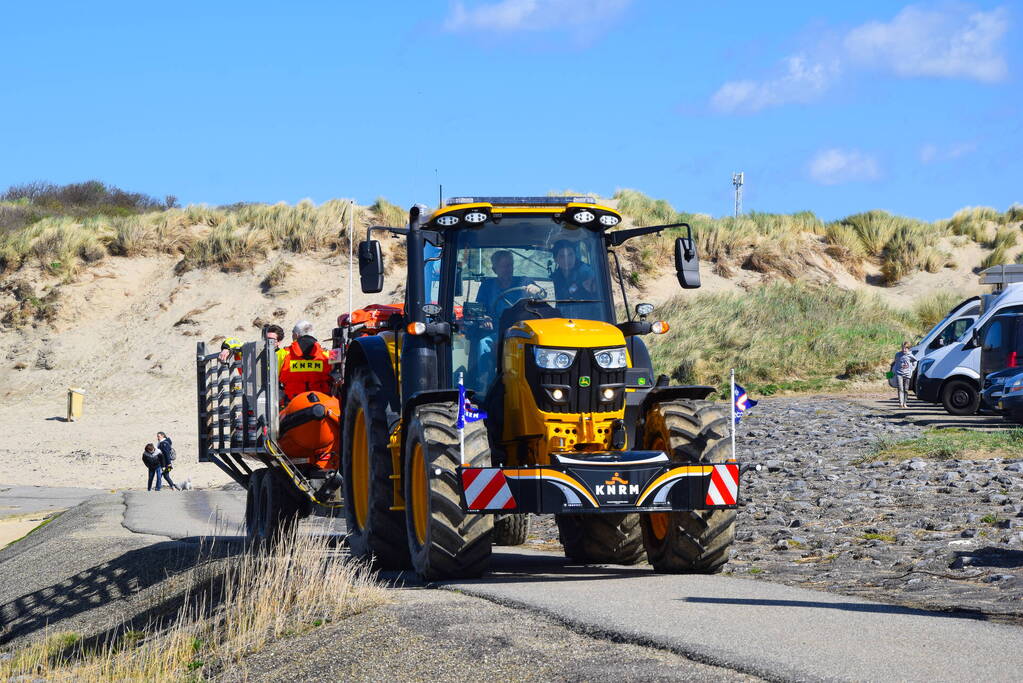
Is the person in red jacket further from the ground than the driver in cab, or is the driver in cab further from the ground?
the driver in cab

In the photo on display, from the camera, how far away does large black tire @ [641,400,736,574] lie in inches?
421

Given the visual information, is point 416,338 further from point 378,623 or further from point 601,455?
point 378,623

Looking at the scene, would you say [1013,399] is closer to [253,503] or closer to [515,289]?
[253,503]

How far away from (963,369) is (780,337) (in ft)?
41.0

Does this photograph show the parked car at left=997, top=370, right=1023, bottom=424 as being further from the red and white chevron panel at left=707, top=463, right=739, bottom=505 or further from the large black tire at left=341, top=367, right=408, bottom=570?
the red and white chevron panel at left=707, top=463, right=739, bottom=505

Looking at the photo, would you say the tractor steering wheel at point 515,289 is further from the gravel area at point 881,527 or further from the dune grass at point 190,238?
the dune grass at point 190,238

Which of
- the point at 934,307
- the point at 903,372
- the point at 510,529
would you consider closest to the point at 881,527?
the point at 510,529

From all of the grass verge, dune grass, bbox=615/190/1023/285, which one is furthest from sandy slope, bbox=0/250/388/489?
the grass verge

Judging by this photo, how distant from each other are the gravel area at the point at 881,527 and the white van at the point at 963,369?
7.66 metres

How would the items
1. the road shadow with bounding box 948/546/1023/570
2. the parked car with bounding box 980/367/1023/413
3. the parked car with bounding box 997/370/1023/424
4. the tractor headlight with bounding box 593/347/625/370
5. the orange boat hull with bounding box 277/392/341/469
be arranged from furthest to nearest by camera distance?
1. the parked car with bounding box 980/367/1023/413
2. the parked car with bounding box 997/370/1023/424
3. the orange boat hull with bounding box 277/392/341/469
4. the road shadow with bounding box 948/546/1023/570
5. the tractor headlight with bounding box 593/347/625/370

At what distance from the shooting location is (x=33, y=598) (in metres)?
15.1

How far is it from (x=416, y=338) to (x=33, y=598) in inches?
250

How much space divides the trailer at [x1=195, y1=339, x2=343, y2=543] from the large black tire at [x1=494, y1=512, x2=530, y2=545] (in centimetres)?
170

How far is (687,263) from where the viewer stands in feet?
37.1
